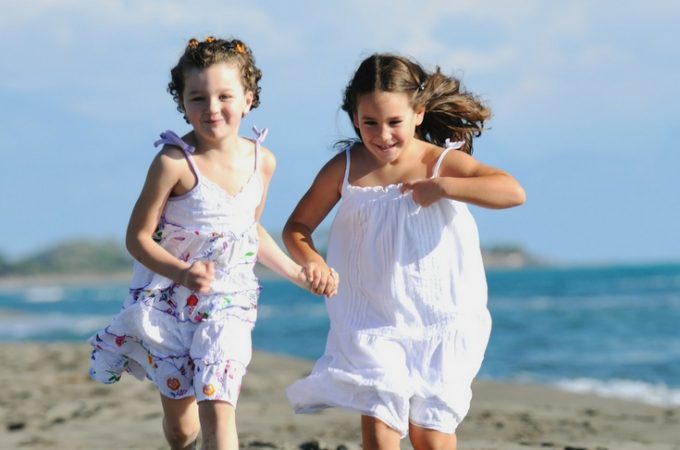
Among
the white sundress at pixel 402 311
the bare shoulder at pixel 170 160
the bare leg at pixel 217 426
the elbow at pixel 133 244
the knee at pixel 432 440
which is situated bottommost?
the knee at pixel 432 440

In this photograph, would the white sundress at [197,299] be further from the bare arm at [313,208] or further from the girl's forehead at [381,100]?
the girl's forehead at [381,100]

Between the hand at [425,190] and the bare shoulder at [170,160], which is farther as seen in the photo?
the hand at [425,190]

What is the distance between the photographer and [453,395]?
4547 mm

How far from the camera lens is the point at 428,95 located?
467cm

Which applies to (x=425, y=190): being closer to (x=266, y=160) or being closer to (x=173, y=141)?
(x=266, y=160)

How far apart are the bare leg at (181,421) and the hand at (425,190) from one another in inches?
47.5

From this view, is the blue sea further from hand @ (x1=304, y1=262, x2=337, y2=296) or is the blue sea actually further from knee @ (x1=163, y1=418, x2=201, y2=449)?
knee @ (x1=163, y1=418, x2=201, y2=449)

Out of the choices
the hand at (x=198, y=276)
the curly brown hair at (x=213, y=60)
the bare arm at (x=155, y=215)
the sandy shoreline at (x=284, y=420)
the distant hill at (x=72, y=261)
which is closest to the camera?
the hand at (x=198, y=276)

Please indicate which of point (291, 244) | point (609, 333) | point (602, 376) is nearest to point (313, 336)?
point (609, 333)

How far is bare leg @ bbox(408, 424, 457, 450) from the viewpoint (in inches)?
178

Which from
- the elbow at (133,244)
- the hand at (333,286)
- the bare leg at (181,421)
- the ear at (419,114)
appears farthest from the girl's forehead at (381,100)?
the bare leg at (181,421)

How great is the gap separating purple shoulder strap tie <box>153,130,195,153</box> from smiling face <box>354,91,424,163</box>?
703 mm

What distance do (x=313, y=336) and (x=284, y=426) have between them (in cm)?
1377

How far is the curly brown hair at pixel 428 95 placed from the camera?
4.50m
